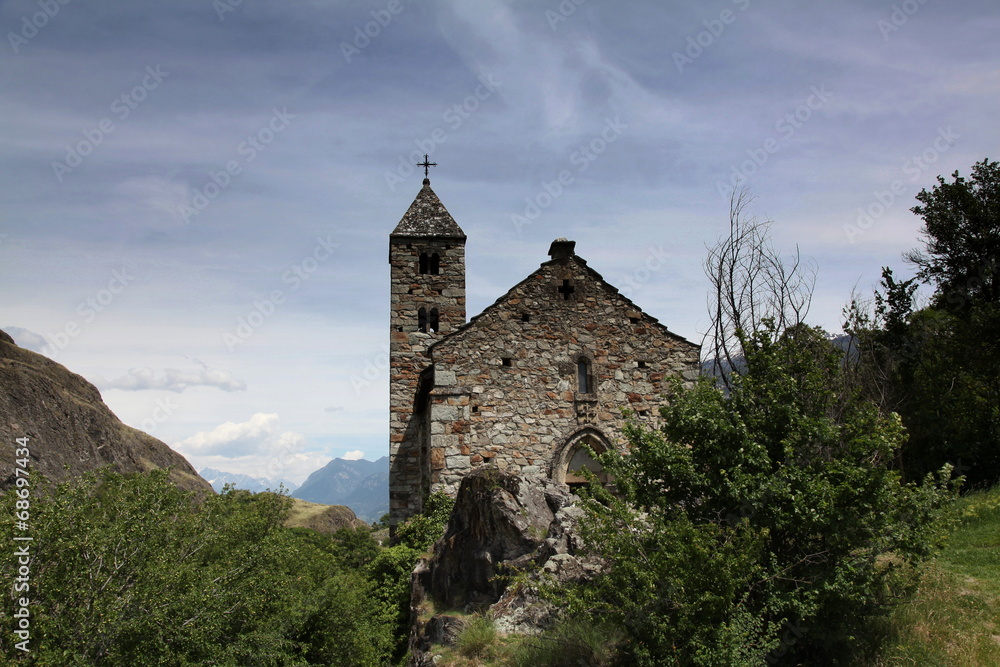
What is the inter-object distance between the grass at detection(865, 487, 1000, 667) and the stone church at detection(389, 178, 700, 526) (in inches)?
342

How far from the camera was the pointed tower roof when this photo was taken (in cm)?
2709

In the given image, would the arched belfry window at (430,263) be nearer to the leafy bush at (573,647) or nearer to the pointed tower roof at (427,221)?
the pointed tower roof at (427,221)

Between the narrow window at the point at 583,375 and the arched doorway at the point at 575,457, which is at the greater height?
the narrow window at the point at 583,375

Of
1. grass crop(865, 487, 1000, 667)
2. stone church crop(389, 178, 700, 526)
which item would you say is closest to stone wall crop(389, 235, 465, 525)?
stone church crop(389, 178, 700, 526)

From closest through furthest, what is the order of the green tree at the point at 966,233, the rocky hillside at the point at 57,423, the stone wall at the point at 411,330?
the green tree at the point at 966,233 → the stone wall at the point at 411,330 → the rocky hillside at the point at 57,423

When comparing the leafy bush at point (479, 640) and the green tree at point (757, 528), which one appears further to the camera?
the leafy bush at point (479, 640)

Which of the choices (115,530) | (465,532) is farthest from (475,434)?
(115,530)

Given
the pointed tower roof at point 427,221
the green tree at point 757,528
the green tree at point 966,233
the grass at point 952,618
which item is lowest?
the grass at point 952,618

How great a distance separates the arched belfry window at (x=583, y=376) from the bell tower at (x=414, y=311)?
6.37 m

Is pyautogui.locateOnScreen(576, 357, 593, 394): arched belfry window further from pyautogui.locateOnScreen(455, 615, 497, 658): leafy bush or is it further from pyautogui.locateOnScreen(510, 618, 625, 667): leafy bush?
pyautogui.locateOnScreen(510, 618, 625, 667): leafy bush

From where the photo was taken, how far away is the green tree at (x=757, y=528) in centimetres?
784

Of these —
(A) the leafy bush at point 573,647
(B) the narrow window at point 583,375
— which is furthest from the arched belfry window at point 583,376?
(A) the leafy bush at point 573,647

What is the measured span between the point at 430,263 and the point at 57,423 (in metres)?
30.2

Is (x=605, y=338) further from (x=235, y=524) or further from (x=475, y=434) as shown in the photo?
(x=235, y=524)
